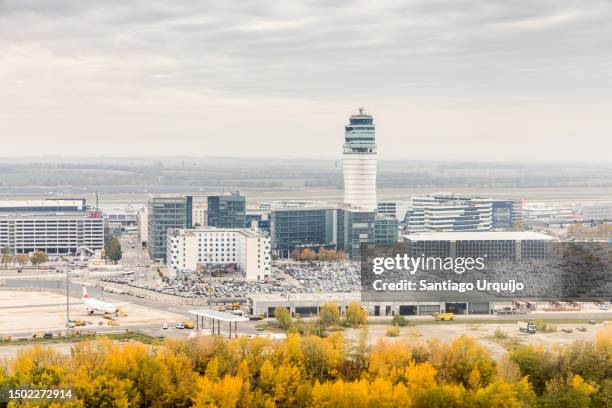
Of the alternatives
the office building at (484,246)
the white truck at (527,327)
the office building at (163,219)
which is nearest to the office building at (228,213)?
the office building at (163,219)

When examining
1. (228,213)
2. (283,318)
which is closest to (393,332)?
(283,318)

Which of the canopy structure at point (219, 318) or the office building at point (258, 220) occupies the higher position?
the office building at point (258, 220)

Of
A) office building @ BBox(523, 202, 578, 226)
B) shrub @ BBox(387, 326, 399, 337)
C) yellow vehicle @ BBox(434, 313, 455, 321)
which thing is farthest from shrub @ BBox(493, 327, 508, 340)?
office building @ BBox(523, 202, 578, 226)

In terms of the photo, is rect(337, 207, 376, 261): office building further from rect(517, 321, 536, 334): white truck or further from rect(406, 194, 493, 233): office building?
rect(517, 321, 536, 334): white truck

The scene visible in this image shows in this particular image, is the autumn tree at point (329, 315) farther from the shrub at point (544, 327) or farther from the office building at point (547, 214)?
the office building at point (547, 214)

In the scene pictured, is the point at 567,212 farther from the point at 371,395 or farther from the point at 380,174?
the point at 380,174
